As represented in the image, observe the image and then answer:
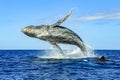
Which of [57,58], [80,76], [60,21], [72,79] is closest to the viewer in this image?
[72,79]

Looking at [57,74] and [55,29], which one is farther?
[55,29]

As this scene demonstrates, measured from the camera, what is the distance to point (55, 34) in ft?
155

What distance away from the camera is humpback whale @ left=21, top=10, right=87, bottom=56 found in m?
47.2

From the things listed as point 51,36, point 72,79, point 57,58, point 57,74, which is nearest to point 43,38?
point 51,36

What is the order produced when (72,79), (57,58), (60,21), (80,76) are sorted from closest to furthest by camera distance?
(72,79)
(80,76)
(60,21)
(57,58)

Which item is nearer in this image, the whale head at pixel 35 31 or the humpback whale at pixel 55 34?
the humpback whale at pixel 55 34

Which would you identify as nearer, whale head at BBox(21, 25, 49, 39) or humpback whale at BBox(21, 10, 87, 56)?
humpback whale at BBox(21, 10, 87, 56)

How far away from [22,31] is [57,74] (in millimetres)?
13195

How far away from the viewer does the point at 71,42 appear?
49.0 metres

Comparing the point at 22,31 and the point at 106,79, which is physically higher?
the point at 22,31

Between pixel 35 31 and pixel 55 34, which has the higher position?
pixel 35 31

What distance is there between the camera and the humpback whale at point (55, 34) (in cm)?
4725

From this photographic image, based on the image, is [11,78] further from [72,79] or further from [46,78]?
[72,79]

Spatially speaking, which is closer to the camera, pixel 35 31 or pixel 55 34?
pixel 55 34
